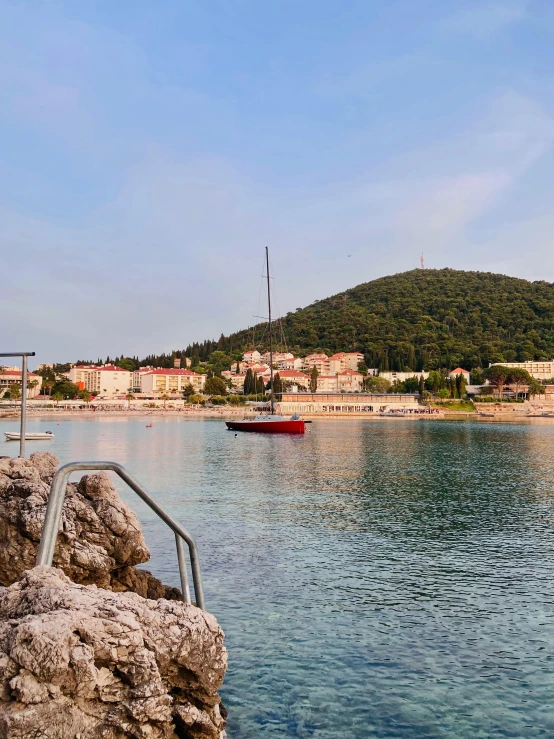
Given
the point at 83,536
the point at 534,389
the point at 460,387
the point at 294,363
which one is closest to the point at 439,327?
the point at 294,363

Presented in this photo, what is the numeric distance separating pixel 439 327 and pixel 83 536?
171158 mm

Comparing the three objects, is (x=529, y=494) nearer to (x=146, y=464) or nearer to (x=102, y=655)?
(x=146, y=464)

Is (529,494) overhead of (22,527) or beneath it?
beneath

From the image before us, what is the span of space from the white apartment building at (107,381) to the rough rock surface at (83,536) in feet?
502

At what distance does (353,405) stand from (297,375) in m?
36.4

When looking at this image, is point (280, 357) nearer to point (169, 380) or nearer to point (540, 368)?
point (169, 380)

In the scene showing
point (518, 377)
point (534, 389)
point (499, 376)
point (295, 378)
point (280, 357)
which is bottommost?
point (534, 389)

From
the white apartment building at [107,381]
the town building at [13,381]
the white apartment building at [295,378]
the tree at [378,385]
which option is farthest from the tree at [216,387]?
the town building at [13,381]

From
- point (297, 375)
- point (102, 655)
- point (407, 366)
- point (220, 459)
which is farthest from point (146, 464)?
point (407, 366)

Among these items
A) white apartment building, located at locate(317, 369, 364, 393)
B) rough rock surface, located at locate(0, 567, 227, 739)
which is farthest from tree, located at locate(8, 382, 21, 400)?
rough rock surface, located at locate(0, 567, 227, 739)

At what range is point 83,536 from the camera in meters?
6.68

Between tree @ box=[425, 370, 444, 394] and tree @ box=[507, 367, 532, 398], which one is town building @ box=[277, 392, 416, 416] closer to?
tree @ box=[425, 370, 444, 394]

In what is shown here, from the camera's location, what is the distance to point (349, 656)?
7102mm

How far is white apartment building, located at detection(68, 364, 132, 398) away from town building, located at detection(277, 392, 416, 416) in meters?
62.0
